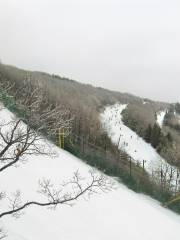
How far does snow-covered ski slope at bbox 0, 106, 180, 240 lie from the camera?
18.1 metres

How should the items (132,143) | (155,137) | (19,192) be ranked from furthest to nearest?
(155,137) → (132,143) → (19,192)

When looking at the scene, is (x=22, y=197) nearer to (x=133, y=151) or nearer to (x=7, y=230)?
(x=7, y=230)

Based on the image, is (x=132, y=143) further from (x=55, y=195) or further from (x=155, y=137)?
(x=55, y=195)

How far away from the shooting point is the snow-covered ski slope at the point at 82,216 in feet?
59.3

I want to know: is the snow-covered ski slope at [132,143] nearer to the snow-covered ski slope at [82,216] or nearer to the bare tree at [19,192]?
the snow-covered ski slope at [82,216]

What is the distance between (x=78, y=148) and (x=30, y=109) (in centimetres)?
1969

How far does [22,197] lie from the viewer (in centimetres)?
2017

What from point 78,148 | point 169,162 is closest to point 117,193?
point 78,148

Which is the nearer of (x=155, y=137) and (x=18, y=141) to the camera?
(x=18, y=141)

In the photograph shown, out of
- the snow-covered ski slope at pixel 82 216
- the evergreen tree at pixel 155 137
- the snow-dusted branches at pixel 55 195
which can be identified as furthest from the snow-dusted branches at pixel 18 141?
the evergreen tree at pixel 155 137

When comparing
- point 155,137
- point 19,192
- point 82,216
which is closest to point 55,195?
point 82,216

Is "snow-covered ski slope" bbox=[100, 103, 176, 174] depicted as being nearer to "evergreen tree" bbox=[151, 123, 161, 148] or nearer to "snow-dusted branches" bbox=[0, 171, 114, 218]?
"evergreen tree" bbox=[151, 123, 161, 148]

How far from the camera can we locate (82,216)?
21078 millimetres

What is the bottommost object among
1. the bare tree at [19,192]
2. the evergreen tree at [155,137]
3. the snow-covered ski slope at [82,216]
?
the snow-covered ski slope at [82,216]
